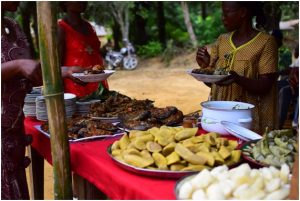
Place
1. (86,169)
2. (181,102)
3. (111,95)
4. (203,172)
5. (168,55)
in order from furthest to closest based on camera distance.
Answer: (168,55) → (181,102) → (111,95) → (86,169) → (203,172)

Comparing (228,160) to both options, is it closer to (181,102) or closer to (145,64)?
(181,102)

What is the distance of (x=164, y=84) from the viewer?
12.6 m

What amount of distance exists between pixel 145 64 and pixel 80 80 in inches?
554

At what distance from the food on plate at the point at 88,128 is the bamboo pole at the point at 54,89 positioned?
0.35m

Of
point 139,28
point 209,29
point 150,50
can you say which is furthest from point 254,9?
point 209,29

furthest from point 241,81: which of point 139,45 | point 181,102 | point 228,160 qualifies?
point 139,45

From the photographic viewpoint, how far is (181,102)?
32.1ft

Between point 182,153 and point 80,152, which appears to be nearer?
point 182,153

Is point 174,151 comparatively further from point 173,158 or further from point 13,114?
point 13,114

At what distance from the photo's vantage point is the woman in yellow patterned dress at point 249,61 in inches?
120

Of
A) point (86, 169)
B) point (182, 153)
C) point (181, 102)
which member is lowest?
point (181, 102)

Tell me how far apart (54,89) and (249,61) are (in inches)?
63.3

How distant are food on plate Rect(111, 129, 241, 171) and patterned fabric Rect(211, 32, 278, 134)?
107 centimetres

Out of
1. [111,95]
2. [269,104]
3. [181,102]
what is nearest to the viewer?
[269,104]
